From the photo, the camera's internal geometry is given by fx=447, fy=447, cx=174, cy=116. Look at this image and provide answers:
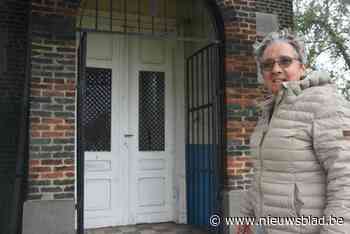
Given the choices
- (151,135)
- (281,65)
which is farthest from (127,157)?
(281,65)

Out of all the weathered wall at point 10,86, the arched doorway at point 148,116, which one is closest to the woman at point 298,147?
the arched doorway at point 148,116

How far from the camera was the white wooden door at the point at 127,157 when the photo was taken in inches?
242

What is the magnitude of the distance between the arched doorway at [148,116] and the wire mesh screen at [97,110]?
0.01 meters

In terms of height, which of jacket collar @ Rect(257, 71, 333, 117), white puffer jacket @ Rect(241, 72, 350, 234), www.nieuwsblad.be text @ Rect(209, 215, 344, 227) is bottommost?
www.nieuwsblad.be text @ Rect(209, 215, 344, 227)

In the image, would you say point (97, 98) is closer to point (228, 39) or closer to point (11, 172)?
point (11, 172)

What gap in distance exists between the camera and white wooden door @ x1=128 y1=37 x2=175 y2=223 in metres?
6.38

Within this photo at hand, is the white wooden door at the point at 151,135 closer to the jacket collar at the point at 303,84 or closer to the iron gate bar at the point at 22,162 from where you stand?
the iron gate bar at the point at 22,162

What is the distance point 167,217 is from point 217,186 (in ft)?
4.33

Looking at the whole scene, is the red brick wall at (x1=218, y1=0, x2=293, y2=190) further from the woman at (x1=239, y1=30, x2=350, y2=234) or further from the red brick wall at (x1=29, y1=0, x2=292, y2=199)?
the woman at (x1=239, y1=30, x2=350, y2=234)

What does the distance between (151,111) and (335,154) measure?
5001 millimetres

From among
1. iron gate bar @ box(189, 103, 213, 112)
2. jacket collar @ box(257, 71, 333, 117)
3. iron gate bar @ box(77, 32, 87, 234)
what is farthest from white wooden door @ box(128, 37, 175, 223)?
jacket collar @ box(257, 71, 333, 117)

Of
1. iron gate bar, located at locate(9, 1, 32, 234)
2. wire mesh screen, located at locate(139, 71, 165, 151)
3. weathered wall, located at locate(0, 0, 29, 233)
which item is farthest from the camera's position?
wire mesh screen, located at locate(139, 71, 165, 151)

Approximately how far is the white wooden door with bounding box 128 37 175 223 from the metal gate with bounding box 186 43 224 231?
0.31m

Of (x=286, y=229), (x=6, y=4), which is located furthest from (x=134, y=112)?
→ (x=286, y=229)
